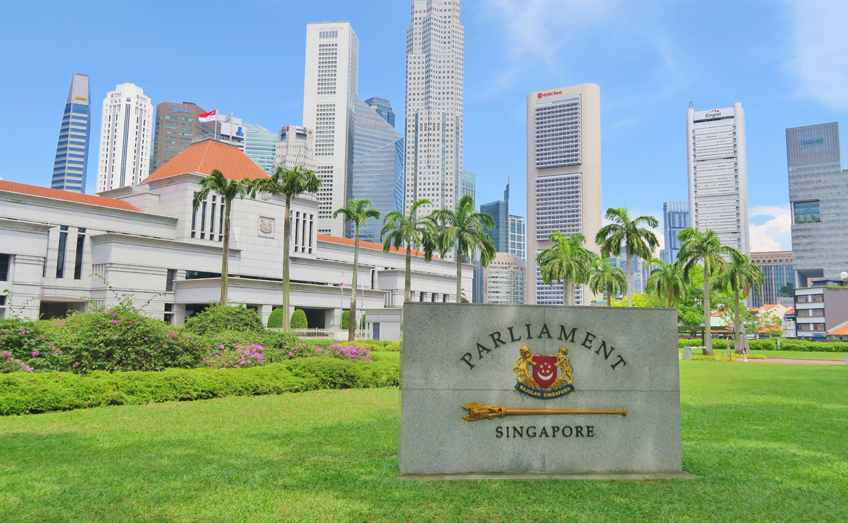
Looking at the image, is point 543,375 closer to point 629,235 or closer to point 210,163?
point 629,235

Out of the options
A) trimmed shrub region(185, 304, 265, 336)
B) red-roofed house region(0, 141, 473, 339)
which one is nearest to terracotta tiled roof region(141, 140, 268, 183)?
red-roofed house region(0, 141, 473, 339)

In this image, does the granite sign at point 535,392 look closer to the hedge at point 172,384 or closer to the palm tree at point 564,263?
the hedge at point 172,384

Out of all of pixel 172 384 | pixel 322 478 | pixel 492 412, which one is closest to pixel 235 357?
pixel 172 384

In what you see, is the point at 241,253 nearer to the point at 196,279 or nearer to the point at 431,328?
the point at 196,279

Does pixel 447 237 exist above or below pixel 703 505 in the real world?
above

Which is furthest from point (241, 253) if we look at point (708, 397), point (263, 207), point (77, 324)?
point (708, 397)

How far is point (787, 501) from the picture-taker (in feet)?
20.6

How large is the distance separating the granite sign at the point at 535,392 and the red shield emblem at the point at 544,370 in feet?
0.04

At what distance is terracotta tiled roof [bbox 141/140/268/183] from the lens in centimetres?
6081

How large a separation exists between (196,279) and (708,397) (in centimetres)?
4718

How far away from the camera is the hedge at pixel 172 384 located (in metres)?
11.5

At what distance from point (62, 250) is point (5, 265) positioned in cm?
566

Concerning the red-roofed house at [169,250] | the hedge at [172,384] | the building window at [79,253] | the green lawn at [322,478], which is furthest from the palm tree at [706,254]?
the building window at [79,253]

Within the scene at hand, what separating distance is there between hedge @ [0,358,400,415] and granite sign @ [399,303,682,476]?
335 inches
